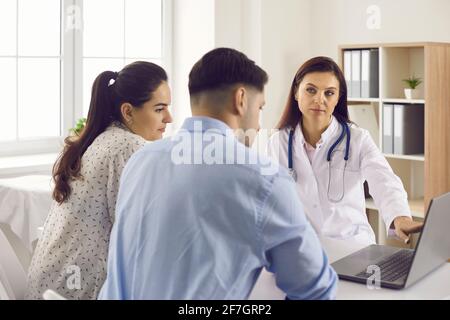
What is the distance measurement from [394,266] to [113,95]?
3.40 feet

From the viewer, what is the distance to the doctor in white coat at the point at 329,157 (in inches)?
106

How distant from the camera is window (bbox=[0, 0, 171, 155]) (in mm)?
4246

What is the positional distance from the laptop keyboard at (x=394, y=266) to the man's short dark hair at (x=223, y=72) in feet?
2.13

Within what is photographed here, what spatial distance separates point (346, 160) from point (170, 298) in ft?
4.80

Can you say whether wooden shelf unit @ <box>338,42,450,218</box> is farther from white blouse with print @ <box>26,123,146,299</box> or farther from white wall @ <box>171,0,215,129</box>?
white blouse with print @ <box>26,123,146,299</box>

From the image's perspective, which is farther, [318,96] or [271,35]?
[271,35]

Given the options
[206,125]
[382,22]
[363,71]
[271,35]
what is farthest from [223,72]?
[271,35]

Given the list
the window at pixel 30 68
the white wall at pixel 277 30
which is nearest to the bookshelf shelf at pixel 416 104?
the white wall at pixel 277 30

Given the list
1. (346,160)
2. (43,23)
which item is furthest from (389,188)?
(43,23)

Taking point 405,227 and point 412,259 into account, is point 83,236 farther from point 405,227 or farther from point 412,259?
point 405,227

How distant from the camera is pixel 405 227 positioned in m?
2.33

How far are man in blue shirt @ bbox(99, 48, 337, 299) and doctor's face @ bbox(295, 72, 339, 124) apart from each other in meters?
1.27

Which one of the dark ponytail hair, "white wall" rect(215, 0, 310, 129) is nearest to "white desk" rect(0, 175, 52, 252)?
the dark ponytail hair
